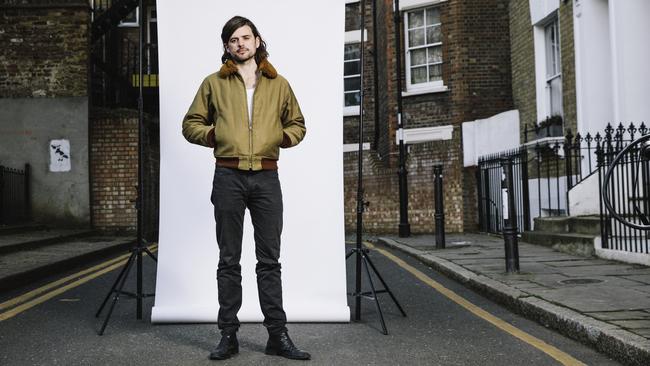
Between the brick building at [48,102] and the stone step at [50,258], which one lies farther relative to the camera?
the brick building at [48,102]

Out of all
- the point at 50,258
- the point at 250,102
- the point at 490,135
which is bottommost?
the point at 50,258

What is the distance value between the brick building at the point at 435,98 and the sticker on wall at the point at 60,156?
7235 millimetres

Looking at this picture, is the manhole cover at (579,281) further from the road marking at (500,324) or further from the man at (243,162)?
the man at (243,162)

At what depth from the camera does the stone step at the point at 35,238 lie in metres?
11.2

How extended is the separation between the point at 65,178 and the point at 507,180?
11.2 meters

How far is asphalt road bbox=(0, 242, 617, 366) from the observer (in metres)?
4.48

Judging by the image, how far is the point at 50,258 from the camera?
406 inches

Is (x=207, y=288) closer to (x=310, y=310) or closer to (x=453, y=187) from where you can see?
(x=310, y=310)

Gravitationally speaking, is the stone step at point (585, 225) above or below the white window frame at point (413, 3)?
below

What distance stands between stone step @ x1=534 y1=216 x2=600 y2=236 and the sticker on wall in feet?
33.9

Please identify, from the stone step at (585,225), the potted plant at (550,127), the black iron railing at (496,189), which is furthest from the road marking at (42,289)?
the potted plant at (550,127)

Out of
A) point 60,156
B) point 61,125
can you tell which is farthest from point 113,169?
point 61,125

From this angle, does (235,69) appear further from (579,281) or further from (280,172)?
(579,281)

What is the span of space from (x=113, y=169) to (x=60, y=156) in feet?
3.90
